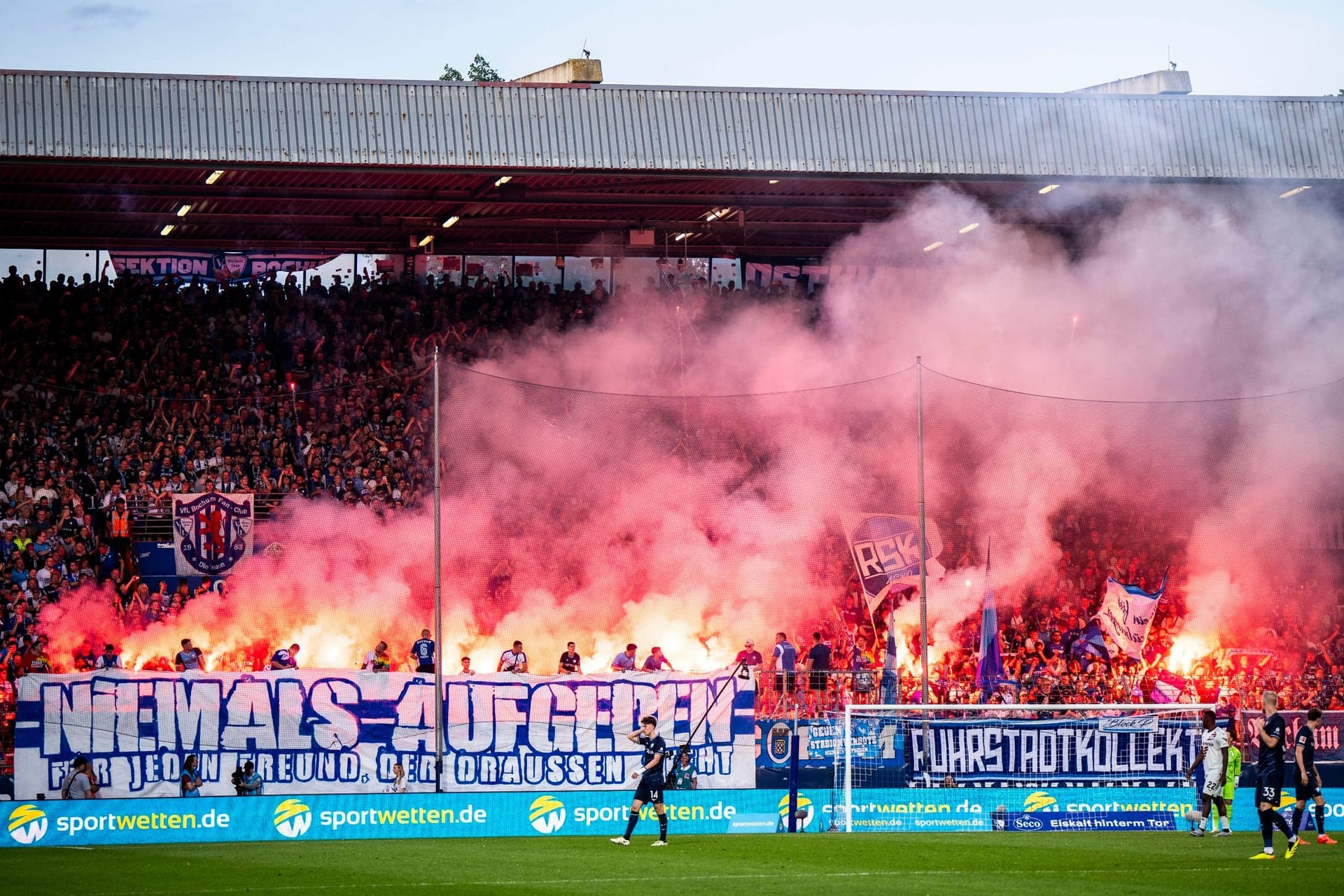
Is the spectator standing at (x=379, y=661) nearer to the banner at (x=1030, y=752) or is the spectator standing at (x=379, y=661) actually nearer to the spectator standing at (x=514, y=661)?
the spectator standing at (x=514, y=661)

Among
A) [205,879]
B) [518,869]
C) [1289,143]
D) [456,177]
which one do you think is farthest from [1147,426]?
[205,879]

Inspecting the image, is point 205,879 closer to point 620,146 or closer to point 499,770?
point 499,770

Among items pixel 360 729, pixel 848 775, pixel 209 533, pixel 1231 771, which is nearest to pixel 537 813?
pixel 360 729

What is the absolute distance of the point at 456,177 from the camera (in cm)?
2420

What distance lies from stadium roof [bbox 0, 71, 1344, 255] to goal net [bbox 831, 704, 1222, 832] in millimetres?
8335

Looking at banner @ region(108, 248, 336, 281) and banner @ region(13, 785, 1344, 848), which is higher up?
banner @ region(108, 248, 336, 281)

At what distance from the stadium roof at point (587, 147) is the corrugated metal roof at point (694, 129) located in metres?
0.03

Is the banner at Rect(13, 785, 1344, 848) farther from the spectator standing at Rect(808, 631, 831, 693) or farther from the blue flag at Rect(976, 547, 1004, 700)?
the blue flag at Rect(976, 547, 1004, 700)

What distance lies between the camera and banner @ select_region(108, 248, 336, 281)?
92.8 feet

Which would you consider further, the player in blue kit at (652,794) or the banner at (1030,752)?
the banner at (1030,752)

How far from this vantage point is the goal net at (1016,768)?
17.9m

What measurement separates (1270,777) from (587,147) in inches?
498

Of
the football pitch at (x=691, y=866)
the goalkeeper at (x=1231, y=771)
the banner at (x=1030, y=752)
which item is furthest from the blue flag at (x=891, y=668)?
the goalkeeper at (x=1231, y=771)

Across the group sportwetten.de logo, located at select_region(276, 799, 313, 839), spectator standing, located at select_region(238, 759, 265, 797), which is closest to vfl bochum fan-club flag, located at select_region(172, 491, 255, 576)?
spectator standing, located at select_region(238, 759, 265, 797)
